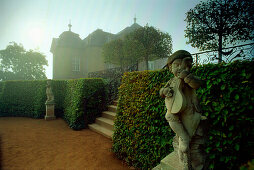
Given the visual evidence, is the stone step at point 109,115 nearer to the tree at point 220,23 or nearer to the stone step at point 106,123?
the stone step at point 106,123

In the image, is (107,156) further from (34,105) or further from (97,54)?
(97,54)

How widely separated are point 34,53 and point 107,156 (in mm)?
31371

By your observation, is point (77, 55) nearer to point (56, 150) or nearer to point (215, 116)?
point (56, 150)

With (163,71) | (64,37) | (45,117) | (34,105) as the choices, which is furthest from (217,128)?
(64,37)

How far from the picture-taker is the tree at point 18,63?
24584 millimetres

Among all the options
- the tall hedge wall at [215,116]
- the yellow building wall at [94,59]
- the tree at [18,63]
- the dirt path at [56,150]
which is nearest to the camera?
the tall hedge wall at [215,116]

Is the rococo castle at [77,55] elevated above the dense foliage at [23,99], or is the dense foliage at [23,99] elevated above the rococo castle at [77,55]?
the rococo castle at [77,55]

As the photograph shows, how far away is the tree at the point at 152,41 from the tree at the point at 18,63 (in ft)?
80.3

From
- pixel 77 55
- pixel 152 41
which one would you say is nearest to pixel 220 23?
pixel 152 41

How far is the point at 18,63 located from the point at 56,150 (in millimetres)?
29604

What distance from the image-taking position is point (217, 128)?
6.47 feet

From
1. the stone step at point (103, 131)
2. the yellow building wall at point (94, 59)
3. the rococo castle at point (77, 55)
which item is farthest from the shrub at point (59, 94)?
the yellow building wall at point (94, 59)

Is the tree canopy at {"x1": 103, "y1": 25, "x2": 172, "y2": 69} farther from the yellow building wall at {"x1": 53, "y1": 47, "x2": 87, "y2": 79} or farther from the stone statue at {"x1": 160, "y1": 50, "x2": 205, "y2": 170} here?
the yellow building wall at {"x1": 53, "y1": 47, "x2": 87, "y2": 79}

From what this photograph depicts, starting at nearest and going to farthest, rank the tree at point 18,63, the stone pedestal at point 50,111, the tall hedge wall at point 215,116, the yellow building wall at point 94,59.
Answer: the tall hedge wall at point 215,116, the stone pedestal at point 50,111, the yellow building wall at point 94,59, the tree at point 18,63
